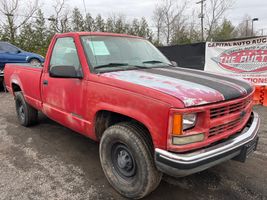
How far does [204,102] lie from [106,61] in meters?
1.47

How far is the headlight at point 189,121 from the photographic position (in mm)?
2141

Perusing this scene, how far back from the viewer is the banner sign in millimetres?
6945

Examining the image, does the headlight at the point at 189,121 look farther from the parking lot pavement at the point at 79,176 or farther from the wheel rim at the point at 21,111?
the wheel rim at the point at 21,111

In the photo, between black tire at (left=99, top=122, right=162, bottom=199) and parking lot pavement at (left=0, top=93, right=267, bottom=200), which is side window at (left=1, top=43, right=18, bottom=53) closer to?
parking lot pavement at (left=0, top=93, right=267, bottom=200)

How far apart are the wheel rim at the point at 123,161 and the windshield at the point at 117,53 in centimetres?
98

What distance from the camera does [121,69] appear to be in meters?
3.06

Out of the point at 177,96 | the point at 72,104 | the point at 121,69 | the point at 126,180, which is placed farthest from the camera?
the point at 72,104

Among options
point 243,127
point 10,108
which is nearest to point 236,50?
point 243,127

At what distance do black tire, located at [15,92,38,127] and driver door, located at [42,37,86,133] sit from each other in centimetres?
105

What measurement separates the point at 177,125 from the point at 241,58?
20.5 ft

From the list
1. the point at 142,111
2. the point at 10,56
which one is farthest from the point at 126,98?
the point at 10,56

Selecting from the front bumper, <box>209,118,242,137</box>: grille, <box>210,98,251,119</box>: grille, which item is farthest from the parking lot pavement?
<box>210,98,251,119</box>: grille

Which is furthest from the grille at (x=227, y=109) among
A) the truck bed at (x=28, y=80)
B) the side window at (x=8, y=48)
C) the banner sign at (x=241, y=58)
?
the side window at (x=8, y=48)

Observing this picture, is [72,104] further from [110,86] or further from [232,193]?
[232,193]
